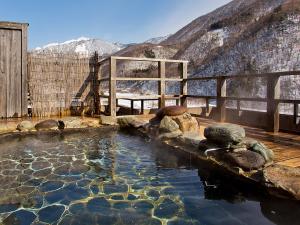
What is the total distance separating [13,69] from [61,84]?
5.02 feet

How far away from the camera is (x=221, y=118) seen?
308 inches

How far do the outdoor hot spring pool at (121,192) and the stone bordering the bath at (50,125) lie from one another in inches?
62.2

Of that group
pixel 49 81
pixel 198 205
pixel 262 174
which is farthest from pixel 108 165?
pixel 49 81

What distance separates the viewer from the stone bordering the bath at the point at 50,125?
761cm

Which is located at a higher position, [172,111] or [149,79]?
[149,79]

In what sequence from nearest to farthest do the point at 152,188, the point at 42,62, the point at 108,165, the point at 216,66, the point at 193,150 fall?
the point at 152,188 → the point at 108,165 → the point at 193,150 → the point at 42,62 → the point at 216,66

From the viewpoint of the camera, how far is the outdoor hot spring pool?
129 inches

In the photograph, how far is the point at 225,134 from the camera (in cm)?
486

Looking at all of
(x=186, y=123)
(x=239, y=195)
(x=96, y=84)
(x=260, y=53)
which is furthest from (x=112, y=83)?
(x=260, y=53)

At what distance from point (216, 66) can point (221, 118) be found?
18.0 m

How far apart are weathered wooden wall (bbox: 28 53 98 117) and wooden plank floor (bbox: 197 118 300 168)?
5.66m

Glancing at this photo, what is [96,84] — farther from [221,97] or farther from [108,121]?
[221,97]

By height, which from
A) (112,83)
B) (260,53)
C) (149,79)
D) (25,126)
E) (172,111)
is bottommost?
(25,126)

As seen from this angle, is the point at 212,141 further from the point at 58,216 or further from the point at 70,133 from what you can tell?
the point at 70,133
